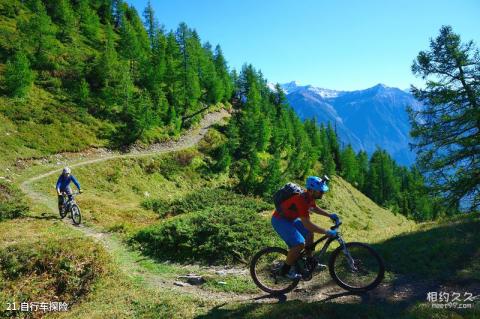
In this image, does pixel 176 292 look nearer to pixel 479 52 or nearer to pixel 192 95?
pixel 479 52

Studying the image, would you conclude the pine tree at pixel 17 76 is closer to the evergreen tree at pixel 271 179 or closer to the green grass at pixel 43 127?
the green grass at pixel 43 127

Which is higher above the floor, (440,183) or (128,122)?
(128,122)

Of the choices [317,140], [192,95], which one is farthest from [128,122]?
[317,140]

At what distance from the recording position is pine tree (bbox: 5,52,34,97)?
43.9 meters

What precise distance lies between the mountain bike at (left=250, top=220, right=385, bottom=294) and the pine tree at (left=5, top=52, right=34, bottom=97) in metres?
46.8

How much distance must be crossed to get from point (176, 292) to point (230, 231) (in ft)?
13.8

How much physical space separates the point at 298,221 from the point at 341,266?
157 cm

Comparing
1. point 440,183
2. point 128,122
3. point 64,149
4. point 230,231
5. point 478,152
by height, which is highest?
point 128,122

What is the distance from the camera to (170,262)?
531 inches

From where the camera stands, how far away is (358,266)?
8.76 metres

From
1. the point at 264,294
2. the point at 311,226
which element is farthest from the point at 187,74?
the point at 311,226

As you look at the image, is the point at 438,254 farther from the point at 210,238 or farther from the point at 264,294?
the point at 210,238

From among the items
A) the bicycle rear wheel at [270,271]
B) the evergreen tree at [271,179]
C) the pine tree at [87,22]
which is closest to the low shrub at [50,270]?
the bicycle rear wheel at [270,271]

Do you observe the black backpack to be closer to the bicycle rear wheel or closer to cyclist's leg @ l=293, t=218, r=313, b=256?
cyclist's leg @ l=293, t=218, r=313, b=256
